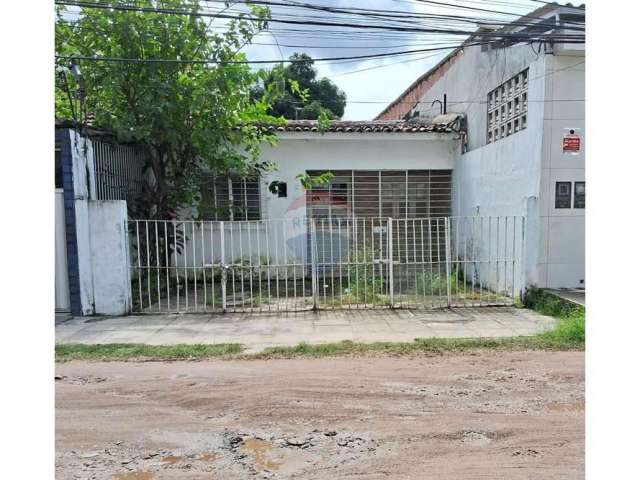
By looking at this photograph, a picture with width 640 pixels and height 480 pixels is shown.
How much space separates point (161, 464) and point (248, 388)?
1.33 metres

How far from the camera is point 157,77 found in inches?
300

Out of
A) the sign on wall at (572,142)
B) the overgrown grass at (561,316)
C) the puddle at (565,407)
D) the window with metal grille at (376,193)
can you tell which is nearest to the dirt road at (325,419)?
the puddle at (565,407)

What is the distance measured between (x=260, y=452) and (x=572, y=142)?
7.03 meters

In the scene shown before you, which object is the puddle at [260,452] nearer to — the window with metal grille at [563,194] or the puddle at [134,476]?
the puddle at [134,476]

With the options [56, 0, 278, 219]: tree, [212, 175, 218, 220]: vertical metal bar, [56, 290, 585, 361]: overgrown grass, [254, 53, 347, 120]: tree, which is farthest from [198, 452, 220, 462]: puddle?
[254, 53, 347, 120]: tree

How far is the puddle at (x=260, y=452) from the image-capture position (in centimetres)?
283

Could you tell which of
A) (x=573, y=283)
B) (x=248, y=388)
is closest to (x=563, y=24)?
(x=573, y=283)

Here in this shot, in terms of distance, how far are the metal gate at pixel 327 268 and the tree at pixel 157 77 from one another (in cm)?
178

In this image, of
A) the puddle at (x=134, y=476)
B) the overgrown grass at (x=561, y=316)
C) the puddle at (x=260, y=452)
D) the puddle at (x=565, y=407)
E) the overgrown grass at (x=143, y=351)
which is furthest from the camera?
the overgrown grass at (x=561, y=316)

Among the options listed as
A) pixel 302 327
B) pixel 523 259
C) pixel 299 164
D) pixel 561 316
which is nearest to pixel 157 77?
pixel 299 164

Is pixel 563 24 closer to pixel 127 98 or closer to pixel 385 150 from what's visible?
pixel 385 150

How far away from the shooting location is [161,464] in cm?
285

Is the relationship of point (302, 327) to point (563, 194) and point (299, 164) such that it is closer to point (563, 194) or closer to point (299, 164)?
point (563, 194)

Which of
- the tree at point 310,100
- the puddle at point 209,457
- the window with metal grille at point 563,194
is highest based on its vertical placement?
the tree at point 310,100
